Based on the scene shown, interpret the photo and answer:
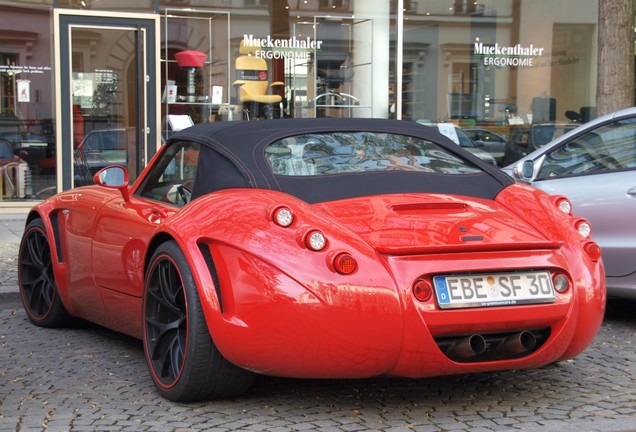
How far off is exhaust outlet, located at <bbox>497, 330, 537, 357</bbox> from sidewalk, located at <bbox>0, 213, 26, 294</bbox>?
4.67 metres

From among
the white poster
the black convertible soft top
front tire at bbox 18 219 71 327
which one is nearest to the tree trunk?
the black convertible soft top

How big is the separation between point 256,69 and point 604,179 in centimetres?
755

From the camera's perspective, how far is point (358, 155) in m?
4.98

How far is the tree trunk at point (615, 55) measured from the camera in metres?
9.48

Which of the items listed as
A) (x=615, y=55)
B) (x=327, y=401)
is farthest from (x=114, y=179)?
(x=615, y=55)

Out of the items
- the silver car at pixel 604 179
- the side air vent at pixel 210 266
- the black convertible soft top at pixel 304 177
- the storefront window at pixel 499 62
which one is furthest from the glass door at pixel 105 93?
the side air vent at pixel 210 266

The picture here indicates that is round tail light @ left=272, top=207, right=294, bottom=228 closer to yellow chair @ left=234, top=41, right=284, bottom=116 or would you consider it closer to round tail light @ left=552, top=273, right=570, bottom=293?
round tail light @ left=552, top=273, right=570, bottom=293

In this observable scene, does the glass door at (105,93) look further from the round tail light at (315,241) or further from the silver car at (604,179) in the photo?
the round tail light at (315,241)

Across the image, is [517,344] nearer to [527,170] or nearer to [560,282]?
[560,282]

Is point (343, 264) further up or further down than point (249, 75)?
further down

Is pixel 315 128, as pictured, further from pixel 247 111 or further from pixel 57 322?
pixel 247 111

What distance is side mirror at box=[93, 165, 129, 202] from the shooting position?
559cm

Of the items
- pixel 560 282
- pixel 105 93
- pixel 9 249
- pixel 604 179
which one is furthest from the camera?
pixel 105 93

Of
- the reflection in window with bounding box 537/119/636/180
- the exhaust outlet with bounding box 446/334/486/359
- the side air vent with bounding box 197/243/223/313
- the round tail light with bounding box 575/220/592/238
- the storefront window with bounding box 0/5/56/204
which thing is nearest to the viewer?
the exhaust outlet with bounding box 446/334/486/359
